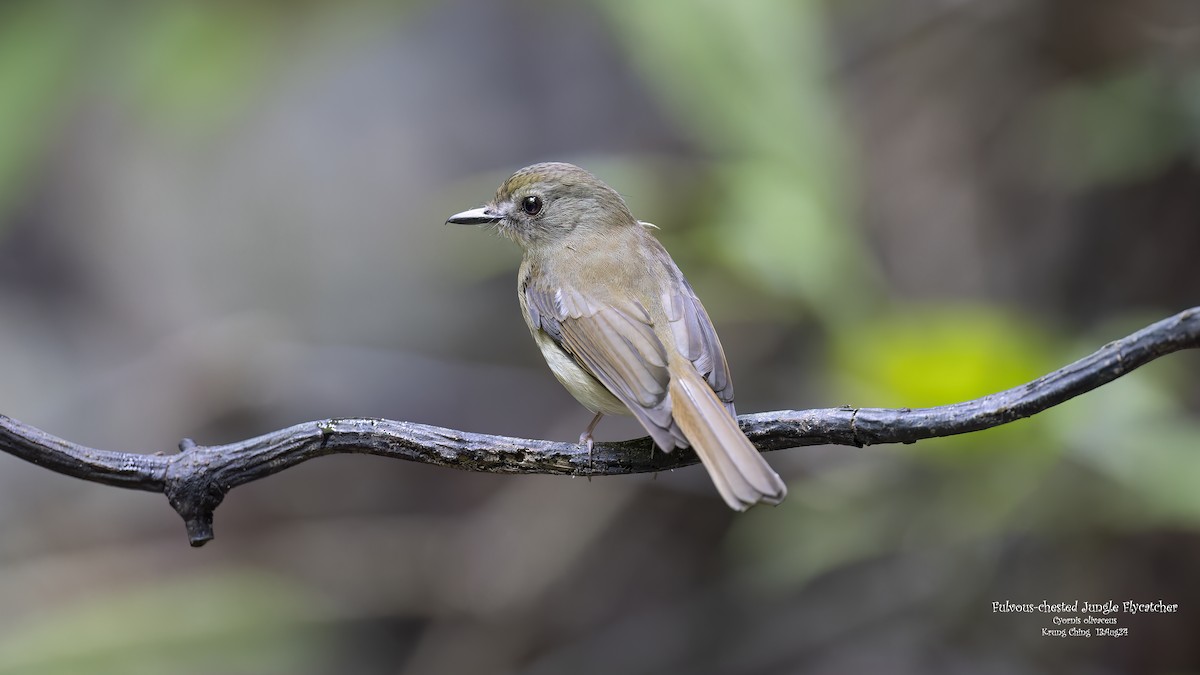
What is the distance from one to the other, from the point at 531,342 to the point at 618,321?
3.42 metres

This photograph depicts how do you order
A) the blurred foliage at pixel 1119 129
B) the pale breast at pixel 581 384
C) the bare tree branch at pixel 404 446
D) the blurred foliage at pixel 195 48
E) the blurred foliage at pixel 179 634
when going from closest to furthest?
the bare tree branch at pixel 404 446 → the pale breast at pixel 581 384 → the blurred foliage at pixel 195 48 → the blurred foliage at pixel 179 634 → the blurred foliage at pixel 1119 129

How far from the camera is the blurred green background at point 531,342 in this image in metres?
3.82

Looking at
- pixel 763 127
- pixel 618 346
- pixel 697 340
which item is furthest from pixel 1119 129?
pixel 618 346

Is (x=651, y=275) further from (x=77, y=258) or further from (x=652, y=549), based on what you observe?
(x=77, y=258)

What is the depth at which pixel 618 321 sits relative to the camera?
284 centimetres

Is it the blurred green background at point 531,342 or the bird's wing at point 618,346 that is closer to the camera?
the bird's wing at point 618,346

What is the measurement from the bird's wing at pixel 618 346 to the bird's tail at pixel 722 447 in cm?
3

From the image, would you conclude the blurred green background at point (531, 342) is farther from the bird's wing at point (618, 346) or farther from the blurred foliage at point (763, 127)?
the bird's wing at point (618, 346)

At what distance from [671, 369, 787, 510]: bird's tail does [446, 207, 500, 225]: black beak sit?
1.08 meters

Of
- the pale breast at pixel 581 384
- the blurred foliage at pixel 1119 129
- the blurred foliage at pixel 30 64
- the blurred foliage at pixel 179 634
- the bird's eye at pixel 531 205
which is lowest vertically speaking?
the blurred foliage at pixel 179 634

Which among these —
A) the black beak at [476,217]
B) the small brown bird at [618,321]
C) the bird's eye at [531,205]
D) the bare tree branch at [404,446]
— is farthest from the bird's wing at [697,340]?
the black beak at [476,217]

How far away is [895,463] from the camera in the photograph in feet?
13.2

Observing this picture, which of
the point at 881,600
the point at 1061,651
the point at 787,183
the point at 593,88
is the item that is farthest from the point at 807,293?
the point at 593,88

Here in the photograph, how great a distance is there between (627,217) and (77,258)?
493cm
